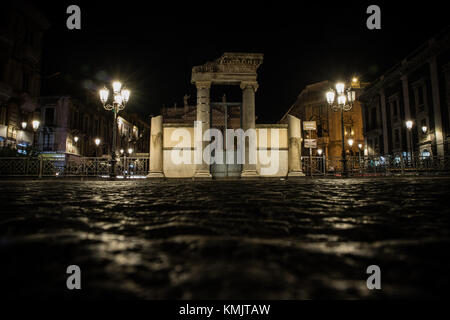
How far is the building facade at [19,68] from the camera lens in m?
22.7

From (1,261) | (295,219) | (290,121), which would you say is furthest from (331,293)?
(290,121)

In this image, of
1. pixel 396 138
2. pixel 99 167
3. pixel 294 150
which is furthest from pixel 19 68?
pixel 396 138

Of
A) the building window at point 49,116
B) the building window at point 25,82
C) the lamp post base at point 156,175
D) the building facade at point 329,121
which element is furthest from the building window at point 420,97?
the building window at point 49,116

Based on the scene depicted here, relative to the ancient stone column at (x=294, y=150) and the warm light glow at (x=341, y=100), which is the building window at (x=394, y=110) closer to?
the warm light glow at (x=341, y=100)

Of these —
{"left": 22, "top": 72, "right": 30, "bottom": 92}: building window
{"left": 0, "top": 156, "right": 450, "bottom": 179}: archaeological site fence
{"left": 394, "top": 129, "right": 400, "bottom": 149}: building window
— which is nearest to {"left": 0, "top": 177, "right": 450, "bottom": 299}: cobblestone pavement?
{"left": 0, "top": 156, "right": 450, "bottom": 179}: archaeological site fence

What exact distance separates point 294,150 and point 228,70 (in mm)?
6219

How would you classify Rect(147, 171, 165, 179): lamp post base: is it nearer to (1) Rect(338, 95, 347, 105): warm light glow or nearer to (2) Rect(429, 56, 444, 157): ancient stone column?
(1) Rect(338, 95, 347, 105): warm light glow

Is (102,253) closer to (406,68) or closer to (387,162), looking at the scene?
(387,162)

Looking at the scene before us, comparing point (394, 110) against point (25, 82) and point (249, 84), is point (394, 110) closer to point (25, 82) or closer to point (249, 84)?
point (249, 84)

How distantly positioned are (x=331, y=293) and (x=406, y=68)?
33735 mm

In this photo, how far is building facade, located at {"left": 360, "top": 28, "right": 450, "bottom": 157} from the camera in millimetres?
21672

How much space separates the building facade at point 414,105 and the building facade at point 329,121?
27.6 feet

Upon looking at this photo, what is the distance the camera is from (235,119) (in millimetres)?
32469

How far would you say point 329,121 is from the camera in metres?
44.5
